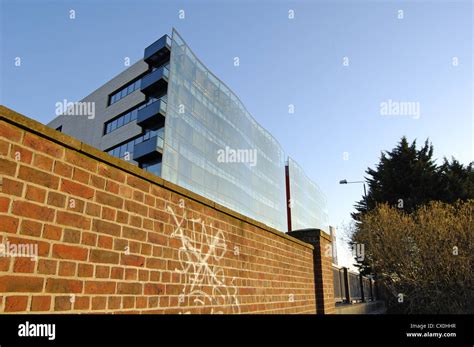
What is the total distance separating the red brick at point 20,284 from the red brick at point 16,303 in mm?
36

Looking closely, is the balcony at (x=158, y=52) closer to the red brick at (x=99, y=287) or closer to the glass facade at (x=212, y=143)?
the glass facade at (x=212, y=143)

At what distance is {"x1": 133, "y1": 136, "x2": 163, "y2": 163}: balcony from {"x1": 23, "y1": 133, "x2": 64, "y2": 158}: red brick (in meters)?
24.1

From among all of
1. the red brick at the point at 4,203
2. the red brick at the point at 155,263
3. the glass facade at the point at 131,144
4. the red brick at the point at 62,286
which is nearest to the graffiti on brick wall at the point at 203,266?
A: the red brick at the point at 155,263

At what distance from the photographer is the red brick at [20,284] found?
1.75 meters

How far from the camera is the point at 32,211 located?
1954mm

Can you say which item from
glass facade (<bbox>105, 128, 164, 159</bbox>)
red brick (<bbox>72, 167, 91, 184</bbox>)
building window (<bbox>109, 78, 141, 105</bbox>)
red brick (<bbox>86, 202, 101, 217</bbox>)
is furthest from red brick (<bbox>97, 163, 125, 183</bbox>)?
building window (<bbox>109, 78, 141, 105</bbox>)

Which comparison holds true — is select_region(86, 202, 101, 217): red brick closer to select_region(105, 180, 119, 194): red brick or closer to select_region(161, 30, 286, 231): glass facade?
select_region(105, 180, 119, 194): red brick

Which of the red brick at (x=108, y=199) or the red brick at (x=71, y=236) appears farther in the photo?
the red brick at (x=108, y=199)

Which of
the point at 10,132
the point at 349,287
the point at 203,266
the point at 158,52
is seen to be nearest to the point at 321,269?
the point at 203,266

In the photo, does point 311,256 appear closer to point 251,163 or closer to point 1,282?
point 1,282

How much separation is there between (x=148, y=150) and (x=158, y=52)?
9.32 meters

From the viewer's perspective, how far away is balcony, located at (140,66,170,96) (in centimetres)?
2809
